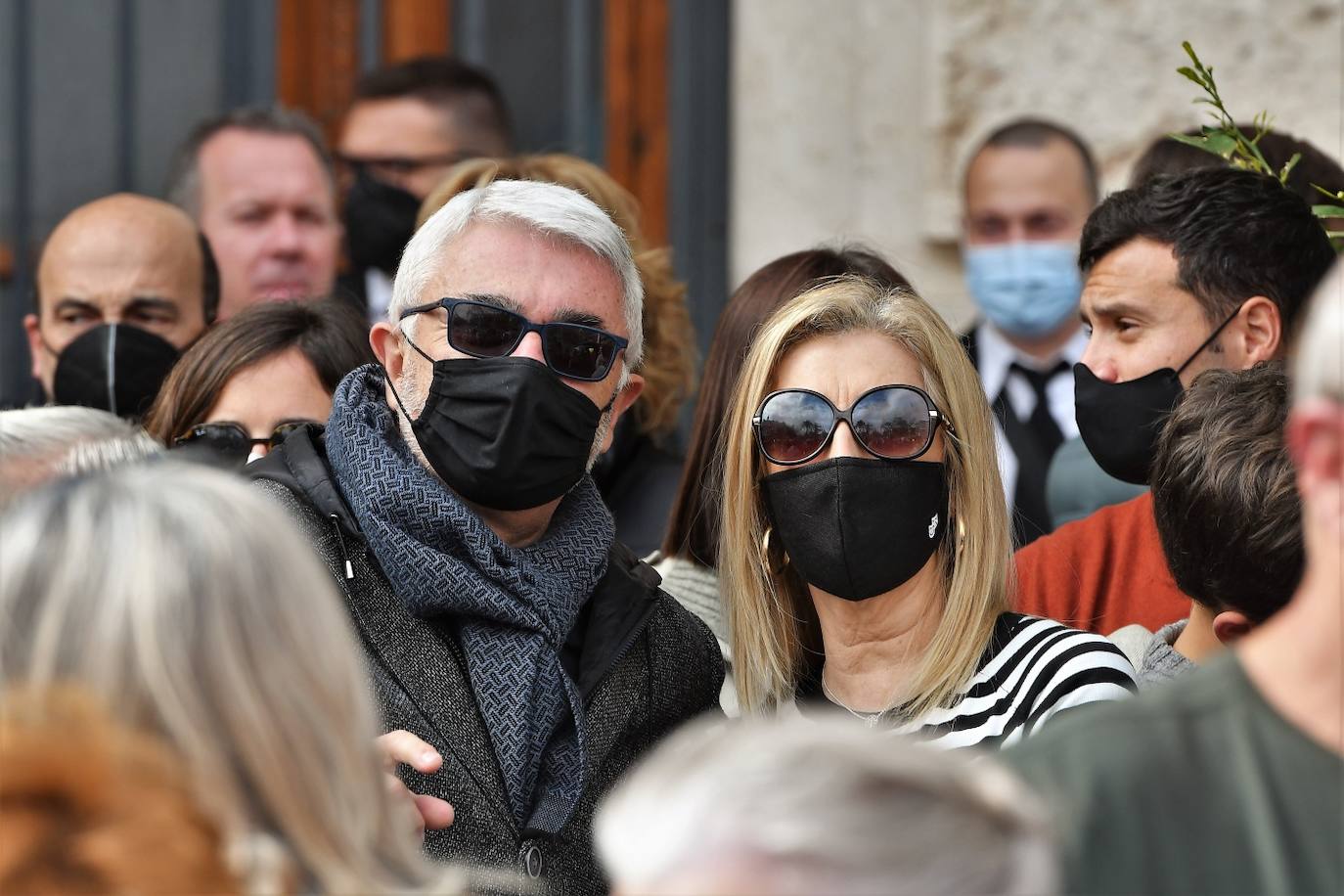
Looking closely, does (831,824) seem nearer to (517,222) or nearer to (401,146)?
(517,222)

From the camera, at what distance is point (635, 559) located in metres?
3.06

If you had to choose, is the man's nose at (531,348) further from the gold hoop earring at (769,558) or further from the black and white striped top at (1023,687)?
the black and white striped top at (1023,687)

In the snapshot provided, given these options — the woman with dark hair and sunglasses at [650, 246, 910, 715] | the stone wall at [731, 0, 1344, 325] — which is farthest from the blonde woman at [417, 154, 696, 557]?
the stone wall at [731, 0, 1344, 325]

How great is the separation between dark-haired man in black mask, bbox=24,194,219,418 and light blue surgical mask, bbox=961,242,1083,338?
224 cm

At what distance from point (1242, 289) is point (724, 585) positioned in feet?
4.04

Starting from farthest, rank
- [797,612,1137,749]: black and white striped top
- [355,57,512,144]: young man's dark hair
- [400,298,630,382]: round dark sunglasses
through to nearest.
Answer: [355,57,512,144]: young man's dark hair, [400,298,630,382]: round dark sunglasses, [797,612,1137,749]: black and white striped top

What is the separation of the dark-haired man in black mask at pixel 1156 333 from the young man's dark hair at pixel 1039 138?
178 cm

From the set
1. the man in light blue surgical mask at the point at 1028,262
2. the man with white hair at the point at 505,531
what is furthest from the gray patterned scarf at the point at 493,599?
the man in light blue surgical mask at the point at 1028,262

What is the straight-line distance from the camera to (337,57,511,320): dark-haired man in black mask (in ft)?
16.4

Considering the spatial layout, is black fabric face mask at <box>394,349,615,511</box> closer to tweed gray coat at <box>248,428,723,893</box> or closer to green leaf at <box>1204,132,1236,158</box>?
tweed gray coat at <box>248,428,723,893</box>

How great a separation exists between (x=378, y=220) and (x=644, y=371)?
4.33 feet

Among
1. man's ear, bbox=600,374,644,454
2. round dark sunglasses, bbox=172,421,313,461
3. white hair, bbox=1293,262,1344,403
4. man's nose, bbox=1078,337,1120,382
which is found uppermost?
white hair, bbox=1293,262,1344,403

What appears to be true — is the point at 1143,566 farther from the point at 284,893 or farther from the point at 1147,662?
the point at 284,893

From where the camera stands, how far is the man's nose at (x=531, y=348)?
9.25 ft
